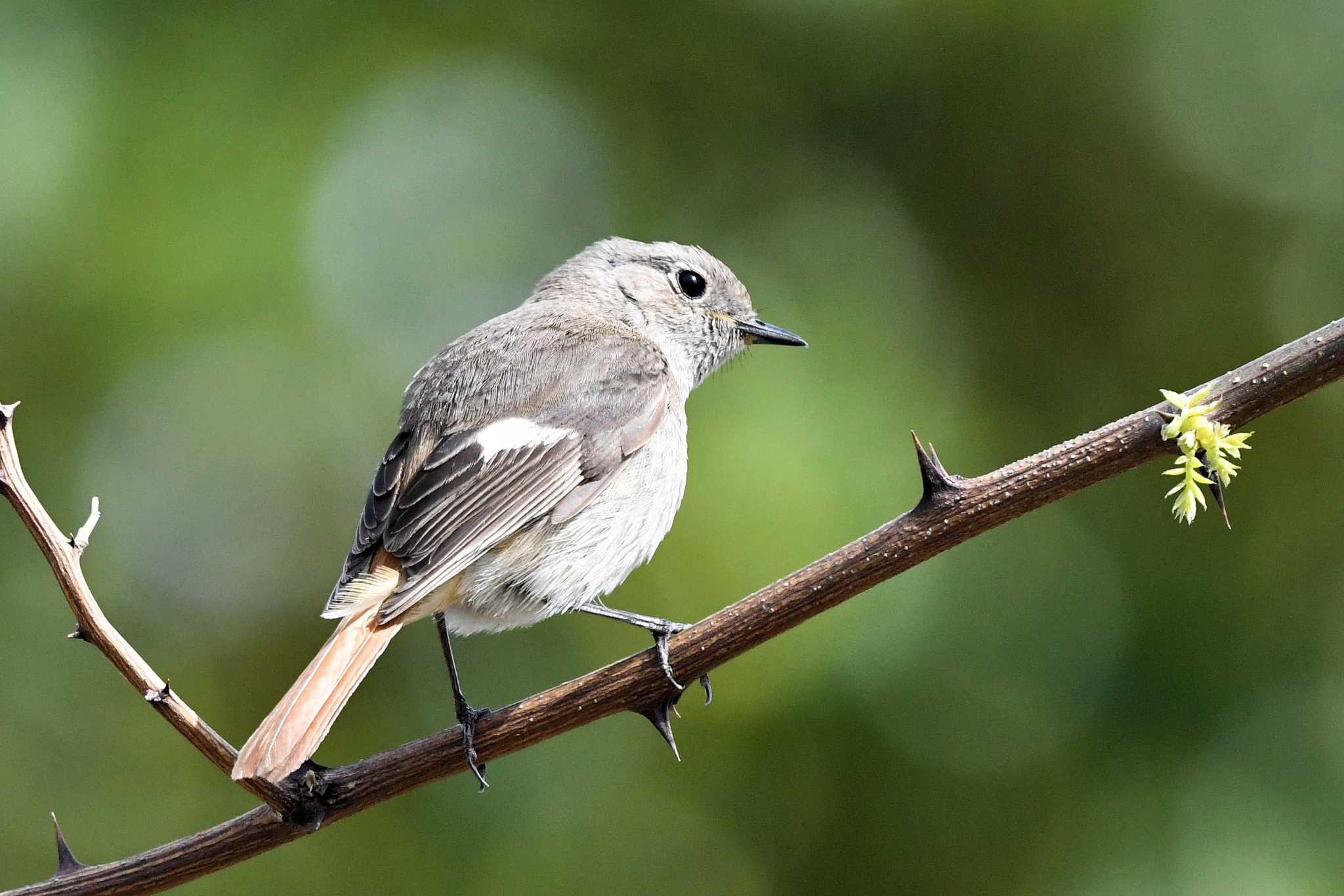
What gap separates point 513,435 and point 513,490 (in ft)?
0.83

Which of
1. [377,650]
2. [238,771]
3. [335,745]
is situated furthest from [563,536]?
[335,745]

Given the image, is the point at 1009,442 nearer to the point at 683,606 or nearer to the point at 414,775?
the point at 683,606

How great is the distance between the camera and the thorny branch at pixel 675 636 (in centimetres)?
228

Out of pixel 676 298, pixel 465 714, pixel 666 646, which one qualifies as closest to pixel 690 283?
pixel 676 298

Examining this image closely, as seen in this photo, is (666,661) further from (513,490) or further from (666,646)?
(513,490)

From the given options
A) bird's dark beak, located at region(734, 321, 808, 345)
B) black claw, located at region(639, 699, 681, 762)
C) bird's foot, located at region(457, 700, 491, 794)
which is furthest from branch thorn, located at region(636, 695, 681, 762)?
bird's dark beak, located at region(734, 321, 808, 345)

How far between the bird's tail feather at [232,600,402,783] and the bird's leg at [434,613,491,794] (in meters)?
0.27

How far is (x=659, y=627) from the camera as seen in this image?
3137 millimetres

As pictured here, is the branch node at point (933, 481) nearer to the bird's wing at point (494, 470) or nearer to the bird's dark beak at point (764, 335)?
the bird's wing at point (494, 470)

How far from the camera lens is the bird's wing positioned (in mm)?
3270

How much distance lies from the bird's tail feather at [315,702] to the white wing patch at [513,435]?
2.10ft

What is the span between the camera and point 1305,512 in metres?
4.39

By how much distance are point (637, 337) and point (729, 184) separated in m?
1.70

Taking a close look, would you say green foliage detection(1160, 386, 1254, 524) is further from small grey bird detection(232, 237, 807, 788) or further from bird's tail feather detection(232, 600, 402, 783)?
bird's tail feather detection(232, 600, 402, 783)
